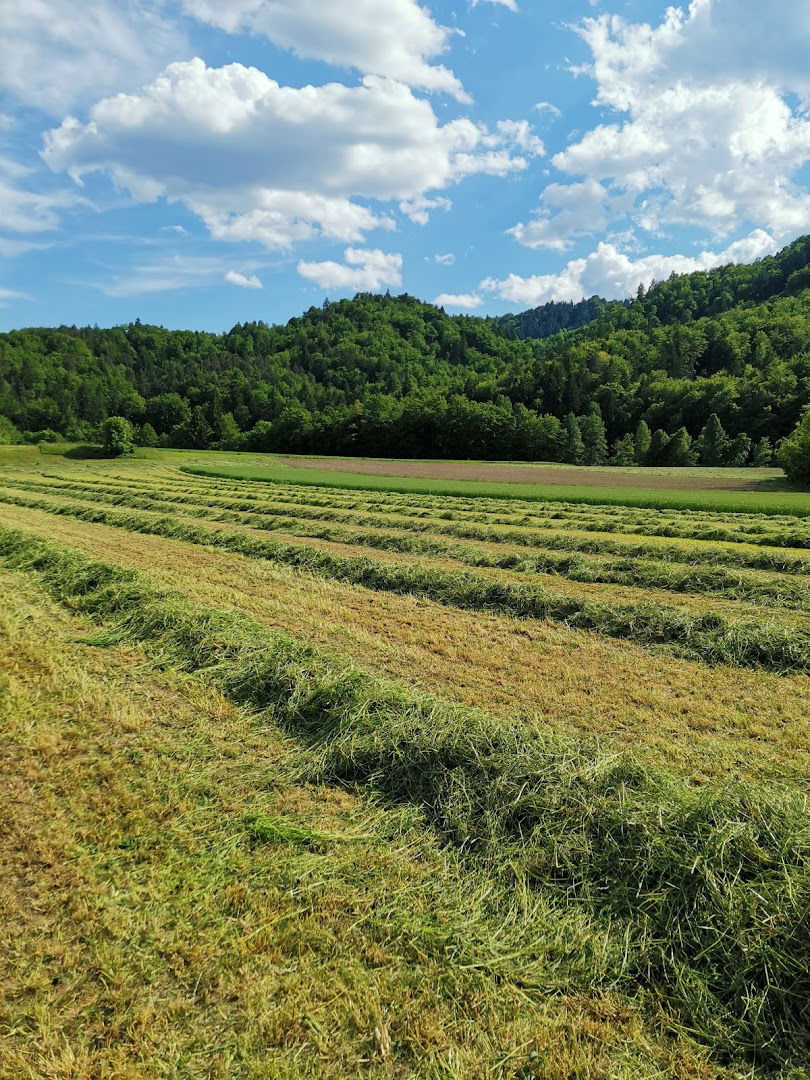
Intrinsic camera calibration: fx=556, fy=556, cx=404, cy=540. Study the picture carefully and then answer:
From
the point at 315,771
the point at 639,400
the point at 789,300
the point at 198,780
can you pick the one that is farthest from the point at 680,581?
the point at 789,300

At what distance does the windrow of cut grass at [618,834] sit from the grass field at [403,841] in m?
0.02

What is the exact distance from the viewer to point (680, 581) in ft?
39.5

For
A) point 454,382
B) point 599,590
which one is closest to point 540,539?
point 599,590

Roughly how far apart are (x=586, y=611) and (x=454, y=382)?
109 m

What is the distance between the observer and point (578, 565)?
13547 millimetres

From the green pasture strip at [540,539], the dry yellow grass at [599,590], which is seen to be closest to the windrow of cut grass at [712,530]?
the green pasture strip at [540,539]

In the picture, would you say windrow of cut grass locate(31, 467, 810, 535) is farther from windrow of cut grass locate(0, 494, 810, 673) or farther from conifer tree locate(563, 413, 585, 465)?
conifer tree locate(563, 413, 585, 465)

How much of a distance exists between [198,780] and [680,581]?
1049 centimetres

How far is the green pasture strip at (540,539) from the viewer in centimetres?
1366

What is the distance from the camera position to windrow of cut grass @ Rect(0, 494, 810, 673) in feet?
27.4

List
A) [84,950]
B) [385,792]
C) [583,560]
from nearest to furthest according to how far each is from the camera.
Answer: [84,950] → [385,792] → [583,560]

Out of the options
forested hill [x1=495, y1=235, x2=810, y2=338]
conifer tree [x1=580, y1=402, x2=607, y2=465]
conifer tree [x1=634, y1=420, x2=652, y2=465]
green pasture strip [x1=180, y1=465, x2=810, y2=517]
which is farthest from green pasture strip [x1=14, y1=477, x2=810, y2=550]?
forested hill [x1=495, y1=235, x2=810, y2=338]

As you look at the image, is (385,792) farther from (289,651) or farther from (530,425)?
(530,425)

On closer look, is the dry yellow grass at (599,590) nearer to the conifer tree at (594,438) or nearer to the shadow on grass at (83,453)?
the conifer tree at (594,438)
